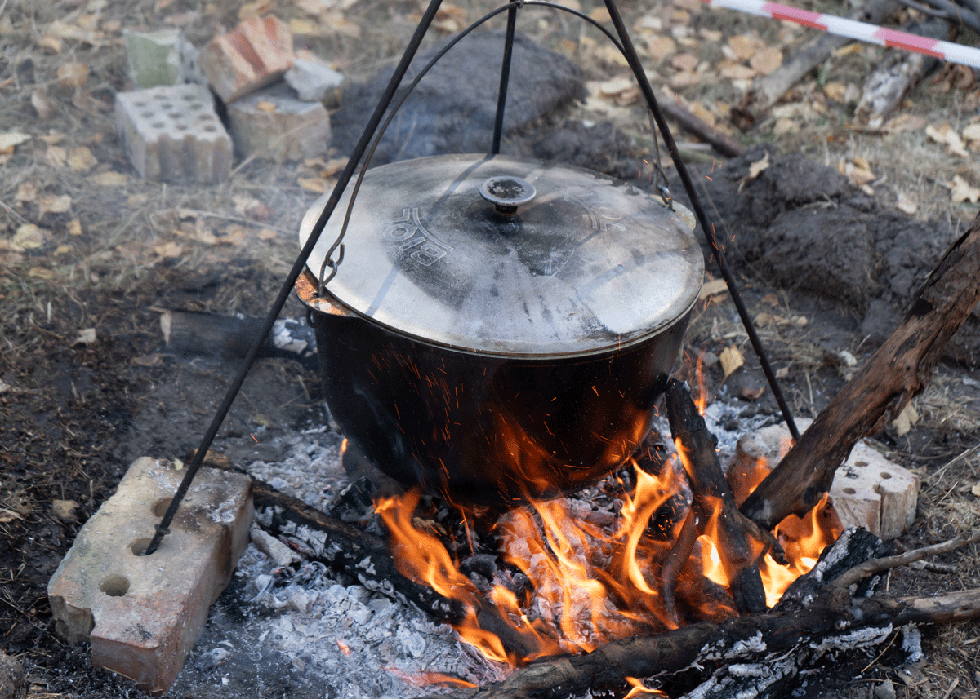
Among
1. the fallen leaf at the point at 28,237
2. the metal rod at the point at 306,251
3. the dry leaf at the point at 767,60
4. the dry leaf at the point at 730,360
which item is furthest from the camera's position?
the dry leaf at the point at 767,60

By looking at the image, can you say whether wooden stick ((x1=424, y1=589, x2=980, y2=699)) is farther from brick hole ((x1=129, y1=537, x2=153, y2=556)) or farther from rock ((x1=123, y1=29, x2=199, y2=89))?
rock ((x1=123, y1=29, x2=199, y2=89))

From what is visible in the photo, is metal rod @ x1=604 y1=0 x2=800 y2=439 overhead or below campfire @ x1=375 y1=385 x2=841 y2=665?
overhead

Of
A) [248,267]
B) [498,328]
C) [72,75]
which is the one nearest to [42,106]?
[72,75]

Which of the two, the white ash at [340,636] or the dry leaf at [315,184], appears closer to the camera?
the white ash at [340,636]

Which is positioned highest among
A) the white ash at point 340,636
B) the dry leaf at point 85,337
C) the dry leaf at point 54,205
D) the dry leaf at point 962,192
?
the dry leaf at point 962,192

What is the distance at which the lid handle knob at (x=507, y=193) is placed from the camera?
2234mm

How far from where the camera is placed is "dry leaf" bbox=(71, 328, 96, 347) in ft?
10.6

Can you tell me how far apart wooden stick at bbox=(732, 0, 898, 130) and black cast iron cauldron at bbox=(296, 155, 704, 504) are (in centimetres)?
312

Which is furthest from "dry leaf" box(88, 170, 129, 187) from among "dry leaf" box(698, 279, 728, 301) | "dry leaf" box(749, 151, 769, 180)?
"dry leaf" box(749, 151, 769, 180)

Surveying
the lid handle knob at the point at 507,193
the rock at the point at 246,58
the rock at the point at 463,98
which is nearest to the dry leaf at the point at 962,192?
the rock at the point at 463,98

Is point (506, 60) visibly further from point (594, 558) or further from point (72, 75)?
point (72, 75)

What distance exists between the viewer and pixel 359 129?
191 inches

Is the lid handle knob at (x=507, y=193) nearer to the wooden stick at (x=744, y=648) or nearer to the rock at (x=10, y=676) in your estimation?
the wooden stick at (x=744, y=648)

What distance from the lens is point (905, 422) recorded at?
321 centimetres
